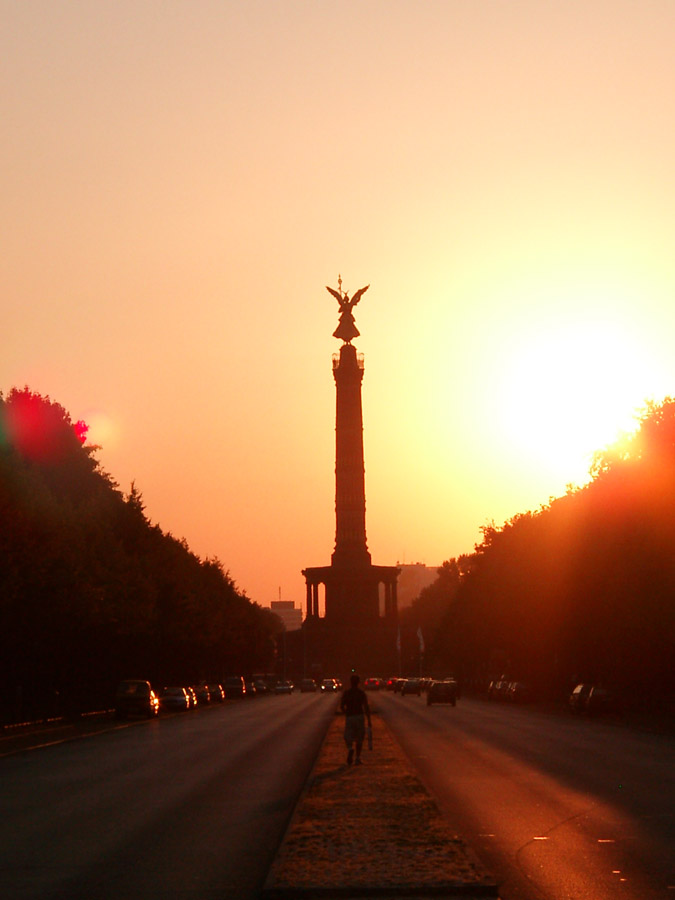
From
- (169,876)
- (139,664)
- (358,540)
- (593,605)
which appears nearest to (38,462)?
(139,664)

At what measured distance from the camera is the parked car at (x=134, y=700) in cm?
5875

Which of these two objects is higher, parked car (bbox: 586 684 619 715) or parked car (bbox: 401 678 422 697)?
parked car (bbox: 401 678 422 697)

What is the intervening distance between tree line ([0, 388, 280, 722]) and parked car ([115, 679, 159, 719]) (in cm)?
248

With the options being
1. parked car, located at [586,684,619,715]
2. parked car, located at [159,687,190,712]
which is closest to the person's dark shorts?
parked car, located at [586,684,619,715]

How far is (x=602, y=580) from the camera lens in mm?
56406

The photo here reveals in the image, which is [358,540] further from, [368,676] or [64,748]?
[64,748]

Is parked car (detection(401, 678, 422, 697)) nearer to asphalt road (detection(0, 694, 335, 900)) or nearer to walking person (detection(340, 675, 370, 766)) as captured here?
asphalt road (detection(0, 694, 335, 900))

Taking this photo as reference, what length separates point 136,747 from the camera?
3694cm

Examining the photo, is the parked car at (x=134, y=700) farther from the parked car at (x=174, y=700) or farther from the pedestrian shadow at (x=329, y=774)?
the pedestrian shadow at (x=329, y=774)

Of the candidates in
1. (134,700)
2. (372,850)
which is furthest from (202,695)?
(372,850)

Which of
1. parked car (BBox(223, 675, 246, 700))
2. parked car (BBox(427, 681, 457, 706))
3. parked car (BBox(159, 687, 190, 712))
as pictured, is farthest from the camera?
parked car (BBox(223, 675, 246, 700))

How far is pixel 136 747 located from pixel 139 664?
42.2m

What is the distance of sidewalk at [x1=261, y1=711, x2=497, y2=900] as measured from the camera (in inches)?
460

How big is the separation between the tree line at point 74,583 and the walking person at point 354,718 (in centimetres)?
1741
